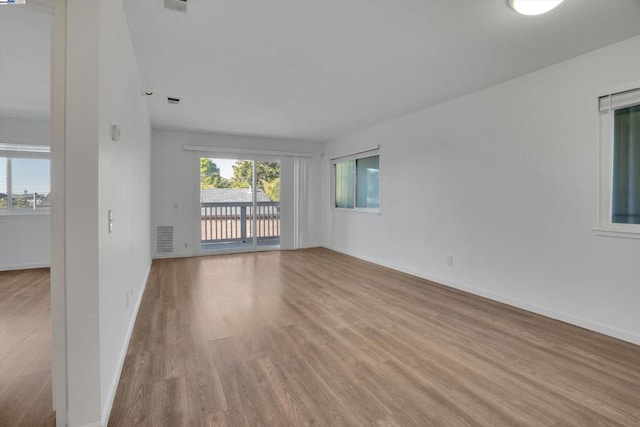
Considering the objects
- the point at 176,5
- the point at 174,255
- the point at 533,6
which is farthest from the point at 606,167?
the point at 174,255

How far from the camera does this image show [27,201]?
490 centimetres

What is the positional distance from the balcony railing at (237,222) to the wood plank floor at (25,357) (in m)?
2.96

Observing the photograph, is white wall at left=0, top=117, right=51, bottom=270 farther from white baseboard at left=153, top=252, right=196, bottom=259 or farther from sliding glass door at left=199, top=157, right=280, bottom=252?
sliding glass door at left=199, top=157, right=280, bottom=252

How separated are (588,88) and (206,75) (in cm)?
351

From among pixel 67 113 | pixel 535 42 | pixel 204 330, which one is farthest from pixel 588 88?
pixel 204 330

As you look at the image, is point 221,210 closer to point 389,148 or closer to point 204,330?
point 389,148

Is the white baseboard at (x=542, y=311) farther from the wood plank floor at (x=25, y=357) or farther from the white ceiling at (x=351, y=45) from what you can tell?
the wood plank floor at (x=25, y=357)

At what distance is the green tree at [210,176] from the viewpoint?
607 cm

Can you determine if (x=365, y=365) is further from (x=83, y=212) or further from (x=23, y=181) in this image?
(x=23, y=181)

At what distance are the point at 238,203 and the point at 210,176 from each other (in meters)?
0.81

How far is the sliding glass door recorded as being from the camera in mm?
6219

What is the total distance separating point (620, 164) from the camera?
255cm

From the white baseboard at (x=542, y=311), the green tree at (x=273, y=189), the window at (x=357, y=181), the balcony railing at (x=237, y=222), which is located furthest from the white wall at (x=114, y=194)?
the green tree at (x=273, y=189)

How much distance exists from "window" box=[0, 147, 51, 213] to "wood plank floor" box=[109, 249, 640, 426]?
10.4 feet
